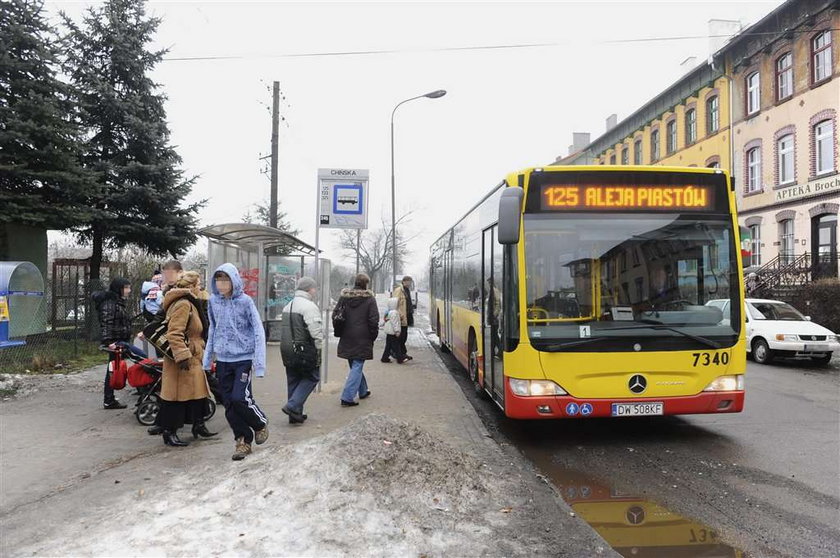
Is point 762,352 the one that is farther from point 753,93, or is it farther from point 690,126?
point 690,126

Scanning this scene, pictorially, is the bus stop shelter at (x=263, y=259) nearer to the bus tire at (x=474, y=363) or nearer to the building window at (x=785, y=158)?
the bus tire at (x=474, y=363)

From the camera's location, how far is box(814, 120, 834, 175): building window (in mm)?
22172

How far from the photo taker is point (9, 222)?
1204 centimetres

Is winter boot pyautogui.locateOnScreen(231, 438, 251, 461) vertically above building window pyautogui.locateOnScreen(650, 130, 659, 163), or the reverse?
building window pyautogui.locateOnScreen(650, 130, 659, 163)

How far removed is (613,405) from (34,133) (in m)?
12.0

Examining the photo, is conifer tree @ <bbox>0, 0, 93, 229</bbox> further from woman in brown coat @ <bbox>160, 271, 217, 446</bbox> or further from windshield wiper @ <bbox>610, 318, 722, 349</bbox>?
windshield wiper @ <bbox>610, 318, 722, 349</bbox>

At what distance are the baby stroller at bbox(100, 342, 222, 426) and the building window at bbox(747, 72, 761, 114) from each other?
2767 centimetres

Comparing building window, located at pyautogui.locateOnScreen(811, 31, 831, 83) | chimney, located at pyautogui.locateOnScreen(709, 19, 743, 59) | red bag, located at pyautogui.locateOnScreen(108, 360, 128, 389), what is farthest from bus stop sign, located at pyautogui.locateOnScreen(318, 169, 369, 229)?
chimney, located at pyautogui.locateOnScreen(709, 19, 743, 59)

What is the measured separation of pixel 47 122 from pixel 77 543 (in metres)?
11.1

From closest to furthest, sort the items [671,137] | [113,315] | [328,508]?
[328,508] < [113,315] < [671,137]

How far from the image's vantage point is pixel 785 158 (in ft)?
81.7

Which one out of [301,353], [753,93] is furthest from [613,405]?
[753,93]

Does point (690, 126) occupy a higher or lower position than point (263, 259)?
higher

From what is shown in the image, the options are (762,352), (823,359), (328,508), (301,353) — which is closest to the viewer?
(328,508)
